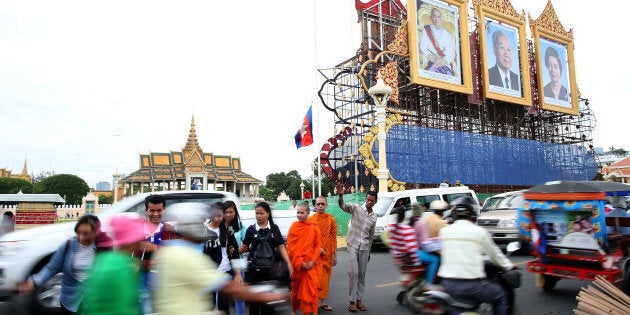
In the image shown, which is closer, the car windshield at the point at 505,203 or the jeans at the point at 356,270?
the jeans at the point at 356,270

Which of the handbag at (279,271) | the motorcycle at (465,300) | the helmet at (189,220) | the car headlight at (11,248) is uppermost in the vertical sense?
the helmet at (189,220)

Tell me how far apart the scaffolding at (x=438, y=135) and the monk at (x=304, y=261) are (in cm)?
1665

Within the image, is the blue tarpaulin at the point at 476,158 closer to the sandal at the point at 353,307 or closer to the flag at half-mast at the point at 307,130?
the flag at half-mast at the point at 307,130

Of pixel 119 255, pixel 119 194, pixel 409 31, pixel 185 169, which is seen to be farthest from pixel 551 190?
pixel 119 194

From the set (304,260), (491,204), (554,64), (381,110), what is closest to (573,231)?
(304,260)

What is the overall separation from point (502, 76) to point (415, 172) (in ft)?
38.3

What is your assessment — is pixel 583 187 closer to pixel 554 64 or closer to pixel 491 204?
pixel 491 204

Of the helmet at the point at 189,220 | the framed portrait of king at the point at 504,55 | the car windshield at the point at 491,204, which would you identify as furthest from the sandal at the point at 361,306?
the framed portrait of king at the point at 504,55

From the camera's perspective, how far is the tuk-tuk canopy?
548cm

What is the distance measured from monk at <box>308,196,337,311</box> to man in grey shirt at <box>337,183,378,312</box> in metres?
0.33

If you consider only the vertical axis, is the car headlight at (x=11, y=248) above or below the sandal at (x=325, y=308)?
above

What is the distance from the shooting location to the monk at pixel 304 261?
4.50 metres

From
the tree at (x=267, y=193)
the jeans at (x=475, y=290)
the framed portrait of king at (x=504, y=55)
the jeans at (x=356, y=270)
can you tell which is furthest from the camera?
the tree at (x=267, y=193)

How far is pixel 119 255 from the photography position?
2.17 m
